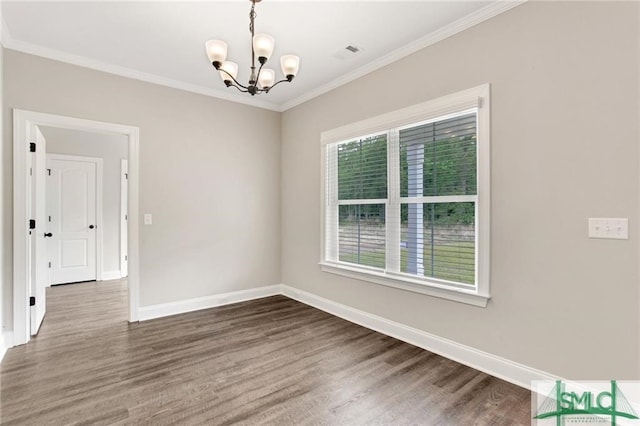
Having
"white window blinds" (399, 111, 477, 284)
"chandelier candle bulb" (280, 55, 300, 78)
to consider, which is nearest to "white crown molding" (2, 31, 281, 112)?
"chandelier candle bulb" (280, 55, 300, 78)

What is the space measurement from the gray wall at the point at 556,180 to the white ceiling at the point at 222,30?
0.96ft

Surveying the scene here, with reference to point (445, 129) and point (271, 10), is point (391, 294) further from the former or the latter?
point (271, 10)

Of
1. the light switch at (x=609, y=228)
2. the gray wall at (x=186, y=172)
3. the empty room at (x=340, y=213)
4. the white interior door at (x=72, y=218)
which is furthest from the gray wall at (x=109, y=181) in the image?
the light switch at (x=609, y=228)

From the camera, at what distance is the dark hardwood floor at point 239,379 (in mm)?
2016

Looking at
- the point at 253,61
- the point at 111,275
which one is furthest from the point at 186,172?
the point at 111,275

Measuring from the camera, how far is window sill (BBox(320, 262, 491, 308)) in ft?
8.60

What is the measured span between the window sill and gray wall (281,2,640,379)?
79mm

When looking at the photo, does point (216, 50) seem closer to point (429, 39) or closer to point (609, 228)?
point (429, 39)

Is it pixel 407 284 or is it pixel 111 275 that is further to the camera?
pixel 111 275

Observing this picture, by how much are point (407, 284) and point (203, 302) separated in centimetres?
270

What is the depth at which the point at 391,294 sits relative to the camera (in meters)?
3.30

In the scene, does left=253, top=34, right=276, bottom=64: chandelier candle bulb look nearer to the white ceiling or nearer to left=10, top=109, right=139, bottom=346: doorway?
the white ceiling

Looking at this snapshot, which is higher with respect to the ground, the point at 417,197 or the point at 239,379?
the point at 417,197

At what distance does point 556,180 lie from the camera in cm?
220
